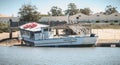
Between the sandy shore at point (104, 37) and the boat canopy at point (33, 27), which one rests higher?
the boat canopy at point (33, 27)

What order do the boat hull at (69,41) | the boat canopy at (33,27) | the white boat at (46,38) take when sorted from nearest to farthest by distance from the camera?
the boat hull at (69,41) < the white boat at (46,38) < the boat canopy at (33,27)

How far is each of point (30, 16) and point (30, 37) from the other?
39235 mm

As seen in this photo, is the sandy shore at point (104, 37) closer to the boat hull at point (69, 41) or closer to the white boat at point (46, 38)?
the white boat at point (46, 38)

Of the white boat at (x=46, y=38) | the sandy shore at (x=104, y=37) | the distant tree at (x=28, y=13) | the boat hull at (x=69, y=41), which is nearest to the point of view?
the boat hull at (x=69, y=41)

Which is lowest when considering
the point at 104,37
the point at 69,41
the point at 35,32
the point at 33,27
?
the point at 69,41

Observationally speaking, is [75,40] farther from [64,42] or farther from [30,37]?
[30,37]

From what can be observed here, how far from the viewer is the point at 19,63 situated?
45.6m

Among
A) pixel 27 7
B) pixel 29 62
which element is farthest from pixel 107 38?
pixel 27 7

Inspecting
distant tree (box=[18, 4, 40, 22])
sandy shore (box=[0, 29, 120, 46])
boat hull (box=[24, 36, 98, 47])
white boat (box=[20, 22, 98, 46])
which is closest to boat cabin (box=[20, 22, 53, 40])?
white boat (box=[20, 22, 98, 46])

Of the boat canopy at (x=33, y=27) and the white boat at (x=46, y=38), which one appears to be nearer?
the white boat at (x=46, y=38)

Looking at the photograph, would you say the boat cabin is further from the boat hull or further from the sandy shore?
the sandy shore

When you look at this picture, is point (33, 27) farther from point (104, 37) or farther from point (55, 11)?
point (55, 11)

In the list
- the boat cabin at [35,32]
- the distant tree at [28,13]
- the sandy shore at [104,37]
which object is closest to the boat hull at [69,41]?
the boat cabin at [35,32]

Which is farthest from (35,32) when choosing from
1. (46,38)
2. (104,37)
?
(104,37)
